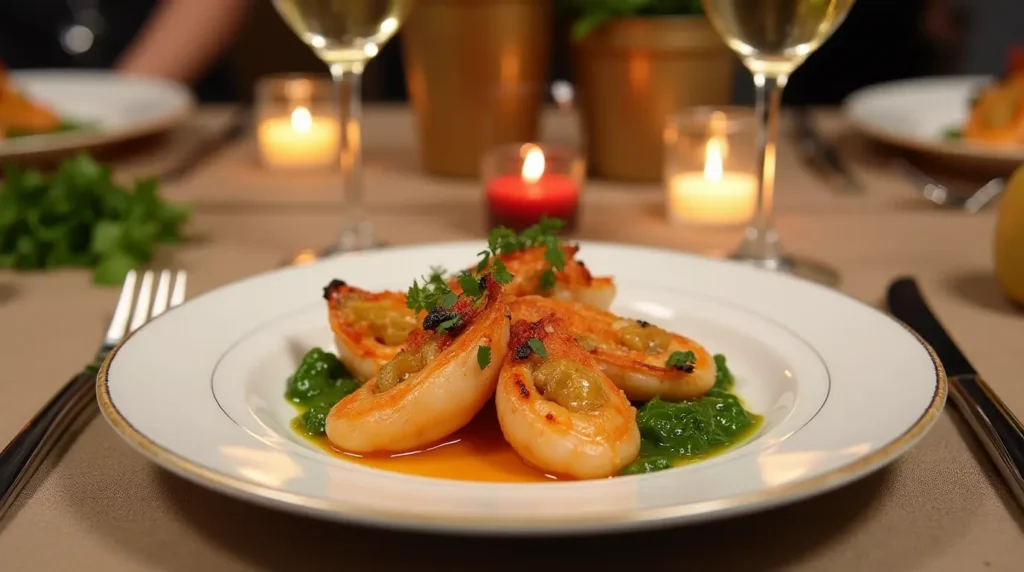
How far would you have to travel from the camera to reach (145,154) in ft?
10.2

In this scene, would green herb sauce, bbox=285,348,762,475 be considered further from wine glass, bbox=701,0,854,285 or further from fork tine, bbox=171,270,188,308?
wine glass, bbox=701,0,854,285

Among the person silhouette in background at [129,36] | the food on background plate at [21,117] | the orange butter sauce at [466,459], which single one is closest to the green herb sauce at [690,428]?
the orange butter sauce at [466,459]

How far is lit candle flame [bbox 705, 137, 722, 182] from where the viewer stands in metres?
2.50

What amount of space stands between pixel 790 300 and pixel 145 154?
2.18 meters

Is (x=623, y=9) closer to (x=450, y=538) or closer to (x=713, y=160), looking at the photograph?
(x=713, y=160)

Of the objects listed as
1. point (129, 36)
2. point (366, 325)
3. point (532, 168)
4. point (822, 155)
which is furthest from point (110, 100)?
point (129, 36)

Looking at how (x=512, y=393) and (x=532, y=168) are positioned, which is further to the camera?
(x=532, y=168)

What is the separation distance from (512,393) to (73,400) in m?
0.63

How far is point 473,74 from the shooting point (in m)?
2.86

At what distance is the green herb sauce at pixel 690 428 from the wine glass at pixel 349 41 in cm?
110

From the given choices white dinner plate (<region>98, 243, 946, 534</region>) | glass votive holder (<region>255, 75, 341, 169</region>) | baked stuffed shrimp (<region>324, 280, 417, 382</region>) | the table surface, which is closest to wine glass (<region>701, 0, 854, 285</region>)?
the table surface

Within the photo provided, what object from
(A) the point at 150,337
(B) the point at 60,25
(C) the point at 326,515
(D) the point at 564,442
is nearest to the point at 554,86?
(A) the point at 150,337

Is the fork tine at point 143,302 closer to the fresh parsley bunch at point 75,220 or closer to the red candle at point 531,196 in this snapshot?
the fresh parsley bunch at point 75,220

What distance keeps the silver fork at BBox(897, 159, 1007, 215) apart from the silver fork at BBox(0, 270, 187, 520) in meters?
1.83
